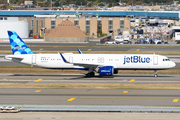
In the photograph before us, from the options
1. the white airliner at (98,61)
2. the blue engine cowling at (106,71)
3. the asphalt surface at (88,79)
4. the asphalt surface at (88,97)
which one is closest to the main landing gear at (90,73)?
the white airliner at (98,61)

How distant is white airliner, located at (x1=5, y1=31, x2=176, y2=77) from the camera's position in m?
52.5

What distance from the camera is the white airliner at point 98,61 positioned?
52.5 meters

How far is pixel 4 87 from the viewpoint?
4406cm

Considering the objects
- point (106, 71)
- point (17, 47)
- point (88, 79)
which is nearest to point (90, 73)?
point (88, 79)

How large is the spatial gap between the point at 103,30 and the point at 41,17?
30.8 metres

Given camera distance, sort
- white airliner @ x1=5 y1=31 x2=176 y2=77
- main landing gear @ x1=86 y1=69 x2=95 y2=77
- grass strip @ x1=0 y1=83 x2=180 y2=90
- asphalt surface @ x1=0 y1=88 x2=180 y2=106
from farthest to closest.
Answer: main landing gear @ x1=86 y1=69 x2=95 y2=77
white airliner @ x1=5 y1=31 x2=176 y2=77
grass strip @ x1=0 y1=83 x2=180 y2=90
asphalt surface @ x1=0 y1=88 x2=180 y2=106

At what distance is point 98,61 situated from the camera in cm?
5369

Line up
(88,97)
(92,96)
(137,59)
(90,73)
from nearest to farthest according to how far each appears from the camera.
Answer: (88,97), (92,96), (137,59), (90,73)

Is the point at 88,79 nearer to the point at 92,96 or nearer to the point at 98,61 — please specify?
the point at 98,61

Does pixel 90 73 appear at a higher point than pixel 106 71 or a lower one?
lower

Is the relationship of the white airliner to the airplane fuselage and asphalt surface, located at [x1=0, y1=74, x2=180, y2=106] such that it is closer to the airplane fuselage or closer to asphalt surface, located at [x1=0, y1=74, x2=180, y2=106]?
the airplane fuselage
